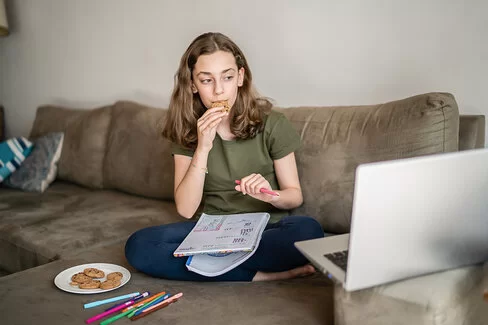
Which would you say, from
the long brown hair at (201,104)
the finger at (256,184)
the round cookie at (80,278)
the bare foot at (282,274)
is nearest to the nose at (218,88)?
the long brown hair at (201,104)

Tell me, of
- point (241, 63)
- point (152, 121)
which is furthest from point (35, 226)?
point (241, 63)

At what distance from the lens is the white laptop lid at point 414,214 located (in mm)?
899

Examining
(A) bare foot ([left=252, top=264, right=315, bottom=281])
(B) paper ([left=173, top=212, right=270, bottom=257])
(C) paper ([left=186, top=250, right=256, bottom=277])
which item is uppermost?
(B) paper ([left=173, top=212, right=270, bottom=257])

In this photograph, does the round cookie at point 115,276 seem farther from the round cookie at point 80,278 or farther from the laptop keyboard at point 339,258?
the laptop keyboard at point 339,258

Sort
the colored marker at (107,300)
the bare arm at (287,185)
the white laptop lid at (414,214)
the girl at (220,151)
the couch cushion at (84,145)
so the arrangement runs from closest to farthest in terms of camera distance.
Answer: the white laptop lid at (414,214) < the colored marker at (107,300) < the girl at (220,151) < the bare arm at (287,185) < the couch cushion at (84,145)

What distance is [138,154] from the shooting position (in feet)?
7.91

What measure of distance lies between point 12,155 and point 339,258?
2238 millimetres

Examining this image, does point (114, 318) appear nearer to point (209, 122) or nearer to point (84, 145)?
point (209, 122)

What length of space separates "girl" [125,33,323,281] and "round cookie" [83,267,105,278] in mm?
91

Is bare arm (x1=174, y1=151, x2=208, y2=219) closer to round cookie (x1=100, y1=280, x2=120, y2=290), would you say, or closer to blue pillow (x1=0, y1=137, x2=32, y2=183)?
round cookie (x1=100, y1=280, x2=120, y2=290)

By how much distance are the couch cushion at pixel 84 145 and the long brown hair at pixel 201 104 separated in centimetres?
96

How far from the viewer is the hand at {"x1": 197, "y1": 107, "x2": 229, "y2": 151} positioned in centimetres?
157

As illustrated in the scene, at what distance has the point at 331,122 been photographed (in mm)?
1771

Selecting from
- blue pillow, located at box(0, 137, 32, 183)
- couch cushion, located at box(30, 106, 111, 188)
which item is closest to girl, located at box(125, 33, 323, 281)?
couch cushion, located at box(30, 106, 111, 188)
